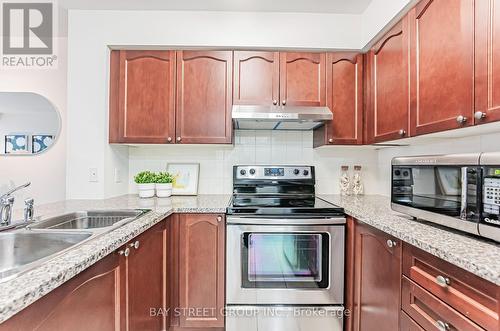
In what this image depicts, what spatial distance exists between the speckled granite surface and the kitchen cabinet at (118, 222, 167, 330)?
44.2 inches

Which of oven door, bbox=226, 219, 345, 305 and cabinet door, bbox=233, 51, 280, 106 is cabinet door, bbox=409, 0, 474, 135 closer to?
oven door, bbox=226, 219, 345, 305

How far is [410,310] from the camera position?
1097mm

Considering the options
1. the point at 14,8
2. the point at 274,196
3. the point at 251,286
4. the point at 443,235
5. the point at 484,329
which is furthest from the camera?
the point at 274,196

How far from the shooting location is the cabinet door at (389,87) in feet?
5.32

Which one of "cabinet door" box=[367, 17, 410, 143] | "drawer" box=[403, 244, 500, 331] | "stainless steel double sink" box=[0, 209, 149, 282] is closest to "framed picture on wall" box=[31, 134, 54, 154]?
"stainless steel double sink" box=[0, 209, 149, 282]

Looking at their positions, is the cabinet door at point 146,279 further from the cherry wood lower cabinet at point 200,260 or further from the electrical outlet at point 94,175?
the electrical outlet at point 94,175

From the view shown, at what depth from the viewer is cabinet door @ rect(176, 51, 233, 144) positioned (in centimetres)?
210

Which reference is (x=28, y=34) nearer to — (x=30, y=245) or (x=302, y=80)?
(x=30, y=245)

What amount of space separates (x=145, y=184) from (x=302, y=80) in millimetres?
1446

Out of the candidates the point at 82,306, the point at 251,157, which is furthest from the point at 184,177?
the point at 82,306

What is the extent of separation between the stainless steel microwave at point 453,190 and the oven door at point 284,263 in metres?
0.46

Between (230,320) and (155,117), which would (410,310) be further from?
(155,117)

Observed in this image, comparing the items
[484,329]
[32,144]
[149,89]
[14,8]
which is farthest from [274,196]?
[14,8]

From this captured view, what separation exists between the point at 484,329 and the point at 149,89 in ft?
7.16
